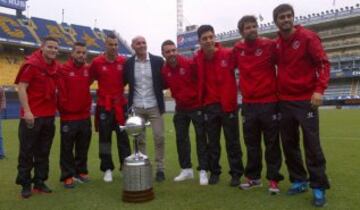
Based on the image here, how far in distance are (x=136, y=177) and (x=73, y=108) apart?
1695 millimetres

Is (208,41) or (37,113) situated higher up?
(208,41)

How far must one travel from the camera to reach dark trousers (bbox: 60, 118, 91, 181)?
595cm

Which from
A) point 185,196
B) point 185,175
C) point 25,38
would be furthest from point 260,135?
point 25,38

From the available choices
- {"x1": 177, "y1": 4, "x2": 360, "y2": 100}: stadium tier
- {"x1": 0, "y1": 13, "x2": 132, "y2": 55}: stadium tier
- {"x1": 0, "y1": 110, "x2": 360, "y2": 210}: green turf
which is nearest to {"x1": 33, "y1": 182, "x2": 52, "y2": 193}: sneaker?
{"x1": 0, "y1": 110, "x2": 360, "y2": 210}: green turf

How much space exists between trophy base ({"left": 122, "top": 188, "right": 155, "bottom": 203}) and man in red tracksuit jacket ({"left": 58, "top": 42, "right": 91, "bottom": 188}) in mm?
1345

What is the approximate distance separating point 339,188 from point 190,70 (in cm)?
254

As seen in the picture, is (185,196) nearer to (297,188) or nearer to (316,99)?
(297,188)

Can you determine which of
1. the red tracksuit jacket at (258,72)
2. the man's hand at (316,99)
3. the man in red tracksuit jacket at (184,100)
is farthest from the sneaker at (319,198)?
the man in red tracksuit jacket at (184,100)

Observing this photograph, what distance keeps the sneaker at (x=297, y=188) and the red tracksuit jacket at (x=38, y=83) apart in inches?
127

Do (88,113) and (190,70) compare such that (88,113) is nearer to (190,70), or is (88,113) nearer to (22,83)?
(22,83)

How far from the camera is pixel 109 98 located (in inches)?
237

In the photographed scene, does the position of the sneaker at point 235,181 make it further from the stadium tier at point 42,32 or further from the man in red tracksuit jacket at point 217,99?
the stadium tier at point 42,32

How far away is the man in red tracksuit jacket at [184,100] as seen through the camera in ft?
19.3

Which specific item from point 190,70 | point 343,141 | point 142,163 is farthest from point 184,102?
point 343,141
